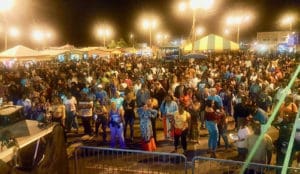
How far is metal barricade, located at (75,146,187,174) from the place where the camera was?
8938 millimetres

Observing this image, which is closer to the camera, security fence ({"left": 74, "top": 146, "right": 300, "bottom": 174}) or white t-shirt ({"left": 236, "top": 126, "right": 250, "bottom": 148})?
white t-shirt ({"left": 236, "top": 126, "right": 250, "bottom": 148})

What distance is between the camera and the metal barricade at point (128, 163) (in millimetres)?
8938

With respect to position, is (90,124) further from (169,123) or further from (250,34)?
(250,34)

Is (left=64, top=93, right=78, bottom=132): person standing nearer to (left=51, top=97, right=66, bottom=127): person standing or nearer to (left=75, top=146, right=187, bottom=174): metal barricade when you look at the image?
(left=51, top=97, right=66, bottom=127): person standing

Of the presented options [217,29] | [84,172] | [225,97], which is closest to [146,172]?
[84,172]

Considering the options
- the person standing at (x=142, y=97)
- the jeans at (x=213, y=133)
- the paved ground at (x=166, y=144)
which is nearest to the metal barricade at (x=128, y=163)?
the paved ground at (x=166, y=144)

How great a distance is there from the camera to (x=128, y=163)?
9.37m

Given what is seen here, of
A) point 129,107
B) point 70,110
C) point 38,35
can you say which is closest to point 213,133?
point 129,107

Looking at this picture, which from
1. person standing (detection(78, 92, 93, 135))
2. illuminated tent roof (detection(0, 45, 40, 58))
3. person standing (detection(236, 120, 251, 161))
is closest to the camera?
person standing (detection(236, 120, 251, 161))

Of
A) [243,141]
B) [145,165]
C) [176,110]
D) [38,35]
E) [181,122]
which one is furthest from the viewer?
[38,35]

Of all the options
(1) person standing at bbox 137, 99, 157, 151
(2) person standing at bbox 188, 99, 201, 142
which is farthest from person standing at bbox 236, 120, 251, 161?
(1) person standing at bbox 137, 99, 157, 151

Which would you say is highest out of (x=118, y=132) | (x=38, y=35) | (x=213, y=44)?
(x=38, y=35)

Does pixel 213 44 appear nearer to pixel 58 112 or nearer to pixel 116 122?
pixel 116 122

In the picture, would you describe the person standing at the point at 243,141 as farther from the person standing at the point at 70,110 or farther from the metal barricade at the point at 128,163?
the person standing at the point at 70,110
